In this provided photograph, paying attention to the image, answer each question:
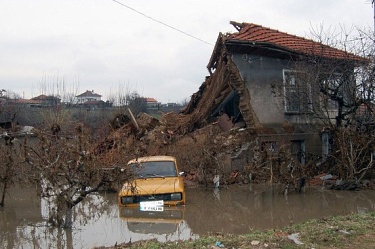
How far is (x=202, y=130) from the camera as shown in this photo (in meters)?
20.3

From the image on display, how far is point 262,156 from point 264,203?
441 cm

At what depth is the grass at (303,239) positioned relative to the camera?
7320 mm

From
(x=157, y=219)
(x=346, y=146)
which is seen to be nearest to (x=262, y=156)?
(x=346, y=146)

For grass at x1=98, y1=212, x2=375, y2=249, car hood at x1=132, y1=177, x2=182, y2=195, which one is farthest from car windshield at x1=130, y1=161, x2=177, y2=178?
grass at x1=98, y1=212, x2=375, y2=249

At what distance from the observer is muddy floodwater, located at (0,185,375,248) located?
9.18 metres

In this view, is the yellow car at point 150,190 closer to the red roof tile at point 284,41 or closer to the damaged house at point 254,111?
the damaged house at point 254,111

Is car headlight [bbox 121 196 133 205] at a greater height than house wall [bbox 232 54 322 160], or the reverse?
house wall [bbox 232 54 322 160]

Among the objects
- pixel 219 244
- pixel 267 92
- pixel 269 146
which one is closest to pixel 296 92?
pixel 267 92

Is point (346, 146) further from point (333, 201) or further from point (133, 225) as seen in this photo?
point (133, 225)

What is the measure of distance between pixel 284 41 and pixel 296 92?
3.82 metres

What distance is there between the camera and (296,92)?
18.7 m

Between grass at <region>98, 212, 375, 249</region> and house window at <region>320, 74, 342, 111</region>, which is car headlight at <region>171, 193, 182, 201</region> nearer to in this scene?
grass at <region>98, 212, 375, 249</region>

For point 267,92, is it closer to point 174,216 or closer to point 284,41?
point 284,41

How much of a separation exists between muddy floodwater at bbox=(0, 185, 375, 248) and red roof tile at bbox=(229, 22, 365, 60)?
575 centimetres
